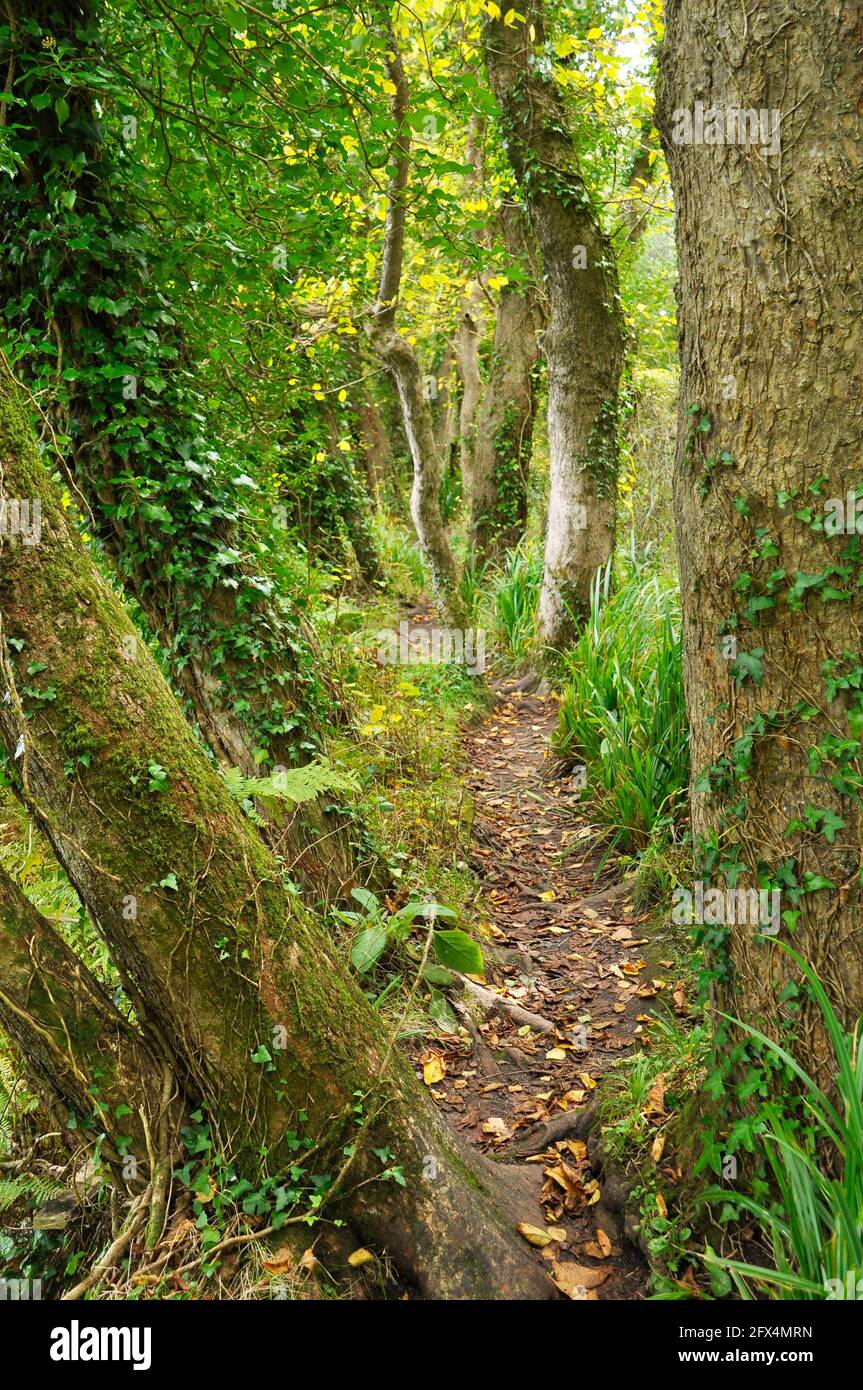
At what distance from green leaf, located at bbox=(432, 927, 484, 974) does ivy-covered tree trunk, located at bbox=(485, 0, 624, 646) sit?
4017mm

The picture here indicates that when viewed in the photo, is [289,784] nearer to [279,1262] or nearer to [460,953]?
[460,953]

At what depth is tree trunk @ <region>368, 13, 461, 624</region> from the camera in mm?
5368

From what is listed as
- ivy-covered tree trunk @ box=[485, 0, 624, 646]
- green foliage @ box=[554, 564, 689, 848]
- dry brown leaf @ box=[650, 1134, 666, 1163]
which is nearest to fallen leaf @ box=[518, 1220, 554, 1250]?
dry brown leaf @ box=[650, 1134, 666, 1163]

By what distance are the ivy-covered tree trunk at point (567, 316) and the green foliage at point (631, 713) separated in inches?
31.9

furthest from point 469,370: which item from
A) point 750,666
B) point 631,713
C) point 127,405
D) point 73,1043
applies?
point 73,1043

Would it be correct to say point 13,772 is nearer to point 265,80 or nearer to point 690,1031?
point 690,1031

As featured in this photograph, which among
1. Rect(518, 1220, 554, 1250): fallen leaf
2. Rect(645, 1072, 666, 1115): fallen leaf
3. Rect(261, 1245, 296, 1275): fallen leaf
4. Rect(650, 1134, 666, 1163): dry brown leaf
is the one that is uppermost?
Rect(645, 1072, 666, 1115): fallen leaf

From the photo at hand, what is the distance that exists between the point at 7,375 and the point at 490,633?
6474 mm

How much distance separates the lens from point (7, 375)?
2.32 metres

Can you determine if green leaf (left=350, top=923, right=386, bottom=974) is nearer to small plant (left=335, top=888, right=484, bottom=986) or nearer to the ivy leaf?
small plant (left=335, top=888, right=484, bottom=986)

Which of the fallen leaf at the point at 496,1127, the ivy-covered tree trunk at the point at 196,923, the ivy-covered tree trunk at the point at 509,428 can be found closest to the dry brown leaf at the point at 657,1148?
the ivy-covered tree trunk at the point at 196,923

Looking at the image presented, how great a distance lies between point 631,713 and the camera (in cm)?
505

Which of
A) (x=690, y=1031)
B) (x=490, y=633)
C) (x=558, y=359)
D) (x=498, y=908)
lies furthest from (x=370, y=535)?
(x=690, y=1031)
